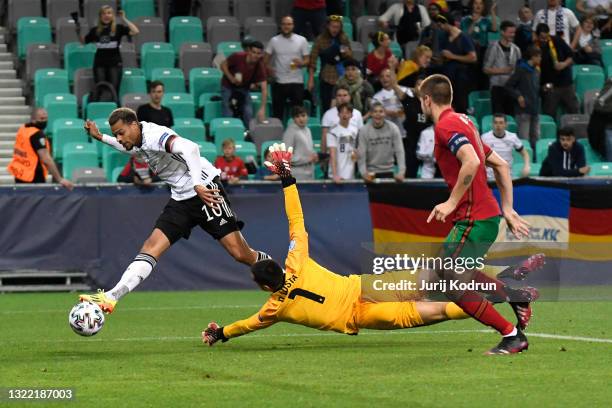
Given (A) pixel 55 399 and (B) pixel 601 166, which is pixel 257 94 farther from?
(A) pixel 55 399

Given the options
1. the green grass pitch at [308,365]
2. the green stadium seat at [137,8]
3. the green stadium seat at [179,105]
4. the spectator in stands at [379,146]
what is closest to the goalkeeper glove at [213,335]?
the green grass pitch at [308,365]

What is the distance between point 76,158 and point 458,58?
6343 millimetres

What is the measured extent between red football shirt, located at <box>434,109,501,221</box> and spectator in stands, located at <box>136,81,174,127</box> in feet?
32.8

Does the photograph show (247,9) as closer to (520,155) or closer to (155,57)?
(155,57)

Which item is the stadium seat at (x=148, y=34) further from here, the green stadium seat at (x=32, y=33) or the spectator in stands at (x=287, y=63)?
the spectator in stands at (x=287, y=63)

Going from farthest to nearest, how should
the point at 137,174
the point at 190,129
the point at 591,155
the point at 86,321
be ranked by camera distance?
the point at 591,155, the point at 190,129, the point at 137,174, the point at 86,321

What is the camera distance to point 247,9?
83.4 feet

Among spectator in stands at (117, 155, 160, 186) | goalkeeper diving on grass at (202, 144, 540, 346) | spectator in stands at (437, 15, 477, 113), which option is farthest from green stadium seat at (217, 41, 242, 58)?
goalkeeper diving on grass at (202, 144, 540, 346)

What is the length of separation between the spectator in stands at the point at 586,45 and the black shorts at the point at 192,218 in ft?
43.1

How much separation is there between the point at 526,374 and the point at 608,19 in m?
17.8

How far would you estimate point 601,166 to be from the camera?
68.0 ft

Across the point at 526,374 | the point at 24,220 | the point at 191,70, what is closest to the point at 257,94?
the point at 191,70

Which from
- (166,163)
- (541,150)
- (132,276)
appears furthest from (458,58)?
(132,276)

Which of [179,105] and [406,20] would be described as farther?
[406,20]
